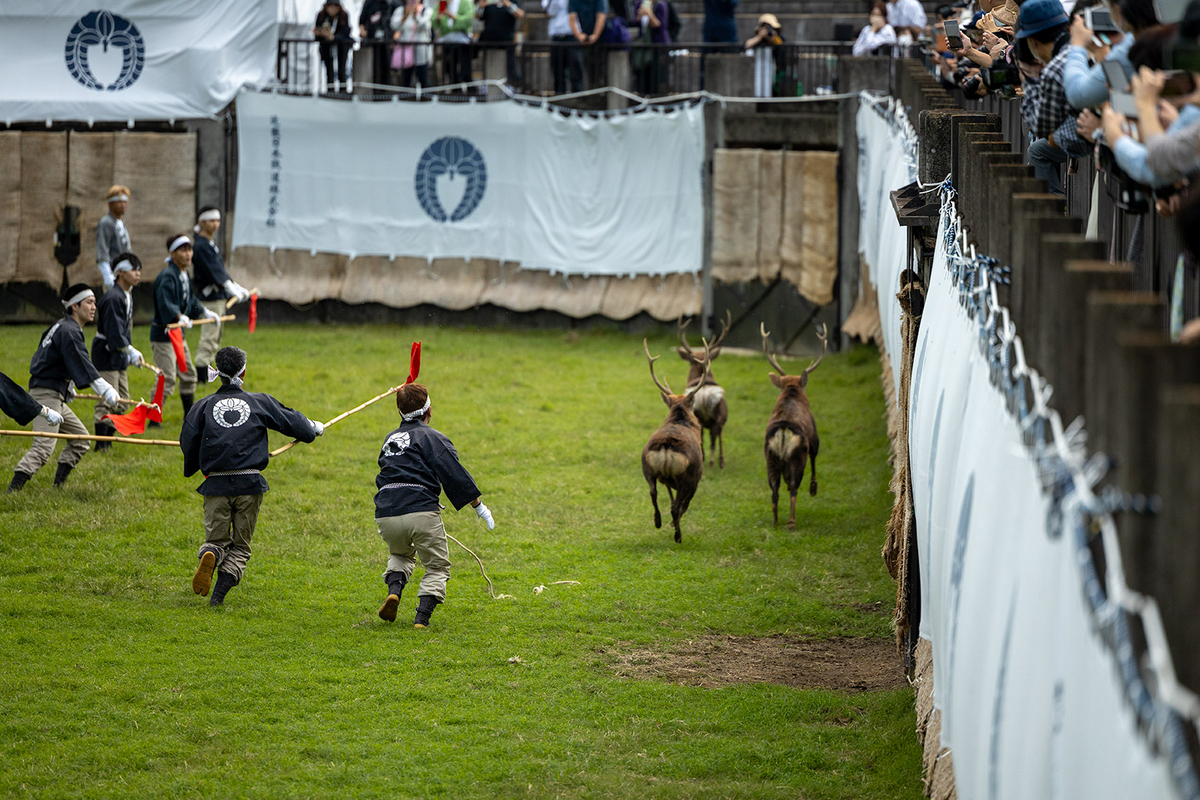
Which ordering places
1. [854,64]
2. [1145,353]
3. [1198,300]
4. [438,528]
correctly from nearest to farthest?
[1145,353], [1198,300], [438,528], [854,64]

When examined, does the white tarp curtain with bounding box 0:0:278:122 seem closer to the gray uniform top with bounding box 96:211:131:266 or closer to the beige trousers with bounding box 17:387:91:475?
the gray uniform top with bounding box 96:211:131:266

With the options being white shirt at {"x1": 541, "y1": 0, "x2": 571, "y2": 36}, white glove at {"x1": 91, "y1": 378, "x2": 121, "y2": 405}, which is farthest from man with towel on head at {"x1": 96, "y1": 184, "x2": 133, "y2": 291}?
white shirt at {"x1": 541, "y1": 0, "x2": 571, "y2": 36}

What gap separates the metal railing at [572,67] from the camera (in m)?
20.3

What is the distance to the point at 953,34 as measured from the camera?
31.0ft

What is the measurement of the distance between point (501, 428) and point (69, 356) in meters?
5.20

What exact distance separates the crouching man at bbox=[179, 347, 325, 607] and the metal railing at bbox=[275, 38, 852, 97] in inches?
496

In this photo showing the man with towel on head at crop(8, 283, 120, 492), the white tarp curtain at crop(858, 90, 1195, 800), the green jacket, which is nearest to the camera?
the white tarp curtain at crop(858, 90, 1195, 800)

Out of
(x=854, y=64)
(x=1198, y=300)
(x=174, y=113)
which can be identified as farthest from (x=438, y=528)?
(x=174, y=113)

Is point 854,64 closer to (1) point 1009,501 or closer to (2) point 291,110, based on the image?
(2) point 291,110

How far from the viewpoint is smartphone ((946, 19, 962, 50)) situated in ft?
30.7

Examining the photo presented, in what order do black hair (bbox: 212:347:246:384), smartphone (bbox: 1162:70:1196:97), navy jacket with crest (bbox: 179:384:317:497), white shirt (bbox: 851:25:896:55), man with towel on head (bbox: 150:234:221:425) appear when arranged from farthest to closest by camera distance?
white shirt (bbox: 851:25:896:55) < man with towel on head (bbox: 150:234:221:425) < black hair (bbox: 212:347:246:384) < navy jacket with crest (bbox: 179:384:317:497) < smartphone (bbox: 1162:70:1196:97)

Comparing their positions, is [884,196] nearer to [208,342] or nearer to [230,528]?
[230,528]

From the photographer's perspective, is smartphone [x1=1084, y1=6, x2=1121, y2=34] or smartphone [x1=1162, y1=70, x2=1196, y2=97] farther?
smartphone [x1=1084, y1=6, x2=1121, y2=34]

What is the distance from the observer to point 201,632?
8625mm
